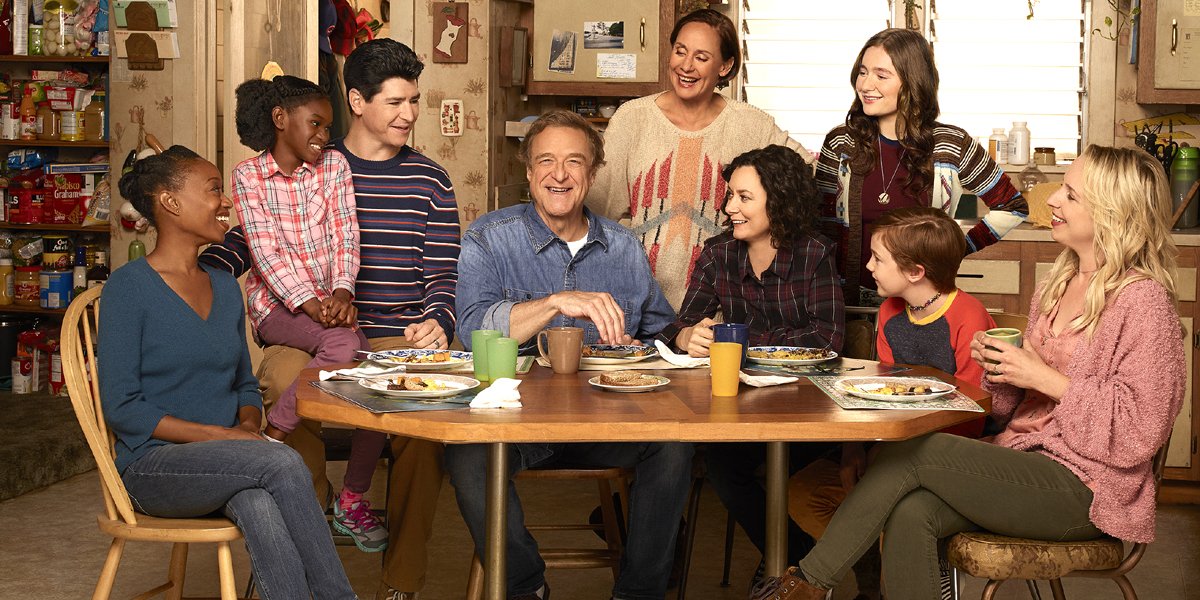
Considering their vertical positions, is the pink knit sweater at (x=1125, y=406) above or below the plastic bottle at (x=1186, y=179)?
below

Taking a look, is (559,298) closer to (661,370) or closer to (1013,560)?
(661,370)

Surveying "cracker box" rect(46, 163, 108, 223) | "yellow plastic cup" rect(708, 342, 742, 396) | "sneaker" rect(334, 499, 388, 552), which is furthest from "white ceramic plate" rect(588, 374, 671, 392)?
"cracker box" rect(46, 163, 108, 223)

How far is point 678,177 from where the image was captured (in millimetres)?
3230

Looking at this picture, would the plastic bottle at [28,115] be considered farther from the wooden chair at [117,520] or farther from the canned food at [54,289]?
the wooden chair at [117,520]

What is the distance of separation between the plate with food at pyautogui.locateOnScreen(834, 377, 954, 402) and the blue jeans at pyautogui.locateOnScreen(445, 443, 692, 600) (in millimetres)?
474

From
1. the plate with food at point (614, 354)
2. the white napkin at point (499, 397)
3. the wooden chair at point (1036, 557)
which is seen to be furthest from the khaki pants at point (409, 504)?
the wooden chair at point (1036, 557)

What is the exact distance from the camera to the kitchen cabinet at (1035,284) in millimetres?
4305

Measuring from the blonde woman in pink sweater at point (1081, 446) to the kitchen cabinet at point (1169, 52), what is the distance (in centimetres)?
275

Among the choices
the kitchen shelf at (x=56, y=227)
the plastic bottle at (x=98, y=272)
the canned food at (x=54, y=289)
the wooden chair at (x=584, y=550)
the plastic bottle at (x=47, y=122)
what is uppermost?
the plastic bottle at (x=47, y=122)

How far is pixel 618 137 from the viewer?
3293 millimetres

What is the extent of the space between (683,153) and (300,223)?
1015mm

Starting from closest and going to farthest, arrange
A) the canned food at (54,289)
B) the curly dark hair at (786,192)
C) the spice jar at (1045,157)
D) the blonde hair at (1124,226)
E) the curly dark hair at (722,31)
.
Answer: the blonde hair at (1124,226) → the curly dark hair at (786,192) → the curly dark hair at (722,31) → the spice jar at (1045,157) → the canned food at (54,289)

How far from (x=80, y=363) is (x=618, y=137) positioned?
5.03 ft

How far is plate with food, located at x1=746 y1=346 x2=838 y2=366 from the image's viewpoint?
239 cm
